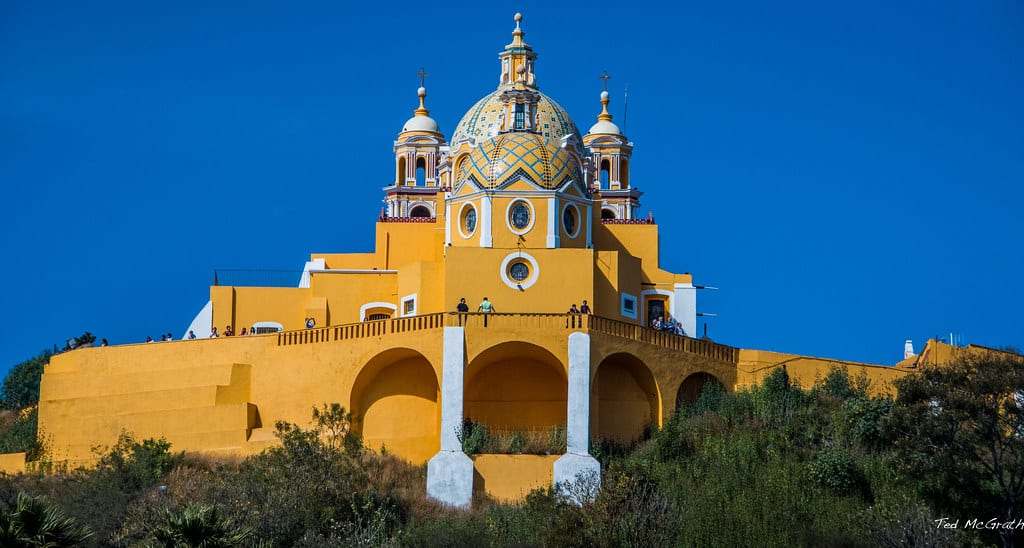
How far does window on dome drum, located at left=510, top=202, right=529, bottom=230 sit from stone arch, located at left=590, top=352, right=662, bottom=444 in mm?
3782

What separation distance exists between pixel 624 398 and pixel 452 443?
4.28 m

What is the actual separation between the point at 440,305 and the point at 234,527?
40.6 ft

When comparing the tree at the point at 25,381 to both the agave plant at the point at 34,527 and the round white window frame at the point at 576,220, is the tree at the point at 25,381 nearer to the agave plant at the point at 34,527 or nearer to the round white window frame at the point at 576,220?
the round white window frame at the point at 576,220

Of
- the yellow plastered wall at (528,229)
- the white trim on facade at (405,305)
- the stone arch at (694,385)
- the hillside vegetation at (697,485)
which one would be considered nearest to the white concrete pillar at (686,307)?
the stone arch at (694,385)

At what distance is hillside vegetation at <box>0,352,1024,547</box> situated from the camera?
104 ft

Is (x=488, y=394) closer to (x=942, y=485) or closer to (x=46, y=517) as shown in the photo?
(x=942, y=485)

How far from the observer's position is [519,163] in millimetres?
41281

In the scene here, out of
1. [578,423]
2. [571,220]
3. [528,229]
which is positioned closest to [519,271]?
[528,229]

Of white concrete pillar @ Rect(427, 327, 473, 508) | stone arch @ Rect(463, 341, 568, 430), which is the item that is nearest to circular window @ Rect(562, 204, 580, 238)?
stone arch @ Rect(463, 341, 568, 430)

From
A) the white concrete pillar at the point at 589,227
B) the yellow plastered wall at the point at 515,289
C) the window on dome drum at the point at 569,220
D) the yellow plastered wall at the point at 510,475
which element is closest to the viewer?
the yellow plastered wall at the point at 510,475

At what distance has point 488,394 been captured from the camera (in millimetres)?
39406

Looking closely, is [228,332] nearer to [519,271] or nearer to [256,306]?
[256,306]

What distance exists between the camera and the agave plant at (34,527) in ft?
85.7

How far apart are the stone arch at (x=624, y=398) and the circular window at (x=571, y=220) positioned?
145 inches
